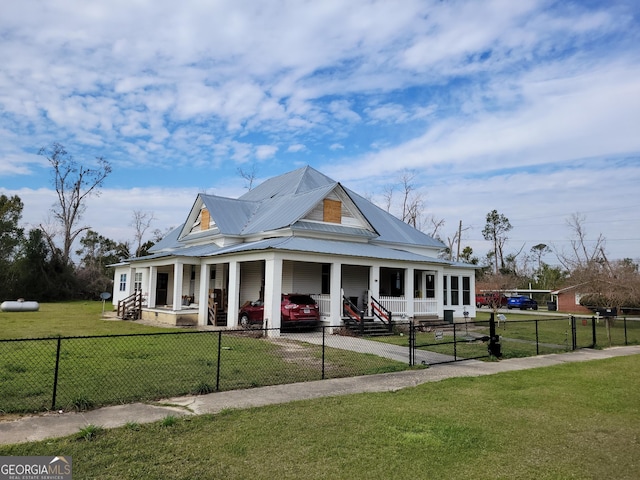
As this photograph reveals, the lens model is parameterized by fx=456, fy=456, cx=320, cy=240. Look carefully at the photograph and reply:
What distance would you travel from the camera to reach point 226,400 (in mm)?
8094

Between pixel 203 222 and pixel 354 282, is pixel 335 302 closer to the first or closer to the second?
pixel 354 282

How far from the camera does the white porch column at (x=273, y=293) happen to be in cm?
1886

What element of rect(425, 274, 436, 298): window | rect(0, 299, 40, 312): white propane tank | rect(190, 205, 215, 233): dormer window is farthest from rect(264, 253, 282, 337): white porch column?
rect(0, 299, 40, 312): white propane tank

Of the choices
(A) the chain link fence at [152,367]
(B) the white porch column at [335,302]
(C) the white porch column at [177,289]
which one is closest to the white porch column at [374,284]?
(B) the white porch column at [335,302]

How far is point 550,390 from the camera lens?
378 inches

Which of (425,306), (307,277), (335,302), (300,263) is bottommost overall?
(425,306)

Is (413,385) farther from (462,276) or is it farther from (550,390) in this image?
(462,276)

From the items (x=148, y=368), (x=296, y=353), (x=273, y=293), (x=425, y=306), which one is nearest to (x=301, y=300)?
(x=273, y=293)

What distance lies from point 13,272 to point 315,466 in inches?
1936

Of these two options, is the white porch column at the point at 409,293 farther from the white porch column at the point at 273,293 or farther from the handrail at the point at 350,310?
the white porch column at the point at 273,293

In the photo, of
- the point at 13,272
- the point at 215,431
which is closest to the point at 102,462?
the point at 215,431

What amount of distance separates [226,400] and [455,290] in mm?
23428

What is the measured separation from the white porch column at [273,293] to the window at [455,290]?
558 inches

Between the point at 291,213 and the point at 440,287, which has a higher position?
the point at 291,213
